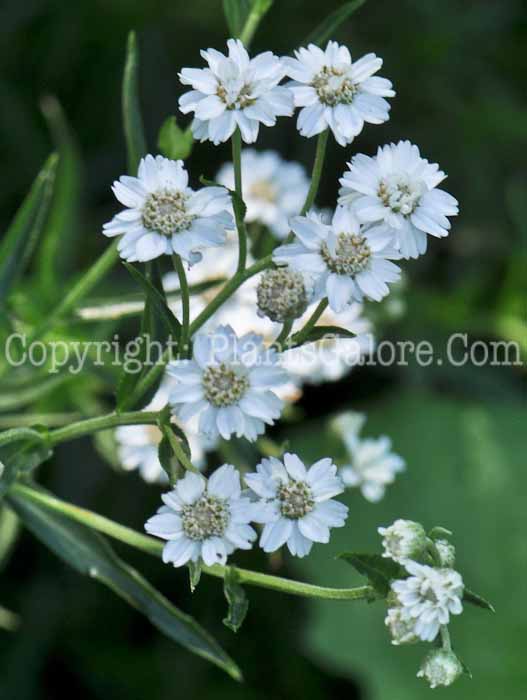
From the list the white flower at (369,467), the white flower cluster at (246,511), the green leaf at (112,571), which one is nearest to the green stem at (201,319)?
the white flower cluster at (246,511)

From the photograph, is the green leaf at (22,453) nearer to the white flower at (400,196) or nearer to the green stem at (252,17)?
the white flower at (400,196)

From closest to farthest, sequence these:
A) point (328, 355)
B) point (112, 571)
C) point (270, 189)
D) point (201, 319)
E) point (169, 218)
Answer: point (169, 218)
point (201, 319)
point (112, 571)
point (328, 355)
point (270, 189)

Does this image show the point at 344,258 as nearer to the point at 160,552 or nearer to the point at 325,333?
the point at 325,333

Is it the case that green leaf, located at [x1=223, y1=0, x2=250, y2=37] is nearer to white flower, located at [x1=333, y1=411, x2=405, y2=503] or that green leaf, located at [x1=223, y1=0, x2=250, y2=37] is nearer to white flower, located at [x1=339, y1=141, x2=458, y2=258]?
white flower, located at [x1=339, y1=141, x2=458, y2=258]

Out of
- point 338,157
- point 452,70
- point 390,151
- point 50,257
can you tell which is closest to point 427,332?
point 338,157

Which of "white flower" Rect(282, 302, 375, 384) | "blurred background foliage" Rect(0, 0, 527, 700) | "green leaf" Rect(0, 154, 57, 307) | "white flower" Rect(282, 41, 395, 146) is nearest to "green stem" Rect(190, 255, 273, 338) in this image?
"white flower" Rect(282, 41, 395, 146)

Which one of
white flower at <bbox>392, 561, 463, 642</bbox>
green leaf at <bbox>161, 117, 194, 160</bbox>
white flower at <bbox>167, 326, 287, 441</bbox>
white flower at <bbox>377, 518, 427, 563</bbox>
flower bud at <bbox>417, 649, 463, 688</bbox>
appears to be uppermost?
green leaf at <bbox>161, 117, 194, 160</bbox>

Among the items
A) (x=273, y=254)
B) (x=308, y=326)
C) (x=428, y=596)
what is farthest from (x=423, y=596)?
(x=273, y=254)
